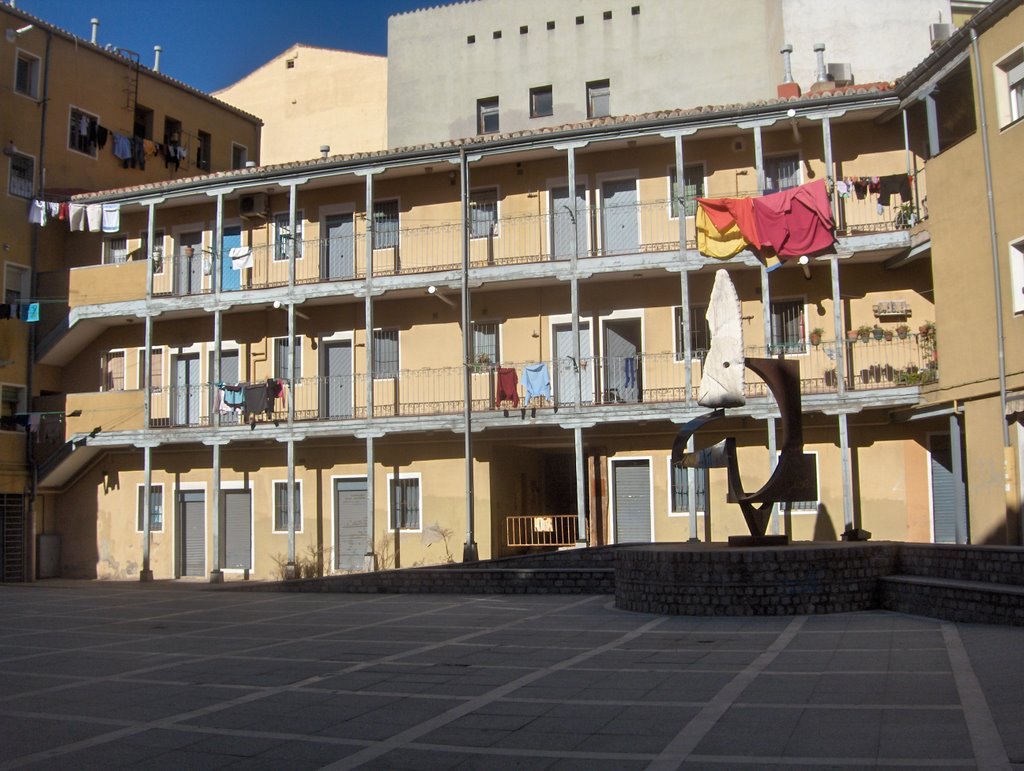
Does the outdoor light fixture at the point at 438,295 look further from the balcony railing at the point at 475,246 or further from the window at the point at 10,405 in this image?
the window at the point at 10,405

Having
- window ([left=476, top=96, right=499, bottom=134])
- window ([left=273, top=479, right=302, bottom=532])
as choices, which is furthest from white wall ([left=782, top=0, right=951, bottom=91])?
window ([left=273, top=479, right=302, bottom=532])

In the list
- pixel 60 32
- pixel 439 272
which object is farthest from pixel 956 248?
pixel 60 32

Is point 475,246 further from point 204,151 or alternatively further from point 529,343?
point 204,151

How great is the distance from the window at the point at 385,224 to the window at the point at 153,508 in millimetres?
8900

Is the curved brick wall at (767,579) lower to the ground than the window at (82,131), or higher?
lower

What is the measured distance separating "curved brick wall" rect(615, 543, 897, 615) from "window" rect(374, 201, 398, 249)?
560 inches

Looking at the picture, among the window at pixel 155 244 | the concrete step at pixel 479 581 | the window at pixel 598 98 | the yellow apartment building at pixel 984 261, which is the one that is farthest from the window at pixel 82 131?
the yellow apartment building at pixel 984 261

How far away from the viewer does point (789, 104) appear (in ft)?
71.5

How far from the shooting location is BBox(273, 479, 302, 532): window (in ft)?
85.9

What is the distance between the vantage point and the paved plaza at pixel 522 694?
6684 mm

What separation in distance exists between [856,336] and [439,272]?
9368 mm

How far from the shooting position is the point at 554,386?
23.5 meters

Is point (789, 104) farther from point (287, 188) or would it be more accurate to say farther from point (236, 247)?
point (236, 247)

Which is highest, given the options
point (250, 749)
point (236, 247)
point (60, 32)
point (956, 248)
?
point (60, 32)
